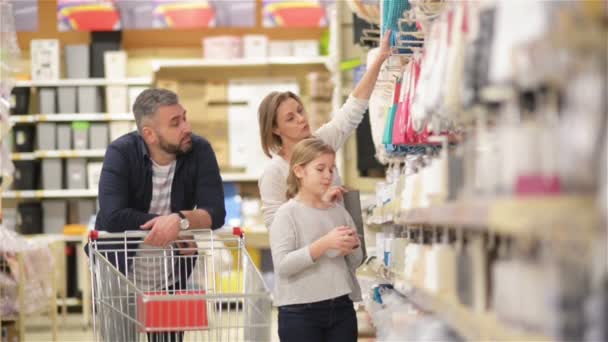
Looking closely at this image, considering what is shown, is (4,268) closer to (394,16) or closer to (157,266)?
(157,266)

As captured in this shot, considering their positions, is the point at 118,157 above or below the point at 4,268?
above

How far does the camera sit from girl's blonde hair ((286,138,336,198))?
11.6ft

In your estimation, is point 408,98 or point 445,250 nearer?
point 445,250

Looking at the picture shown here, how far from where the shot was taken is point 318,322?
11.4 feet

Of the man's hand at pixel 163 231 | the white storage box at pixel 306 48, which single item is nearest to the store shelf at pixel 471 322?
the man's hand at pixel 163 231

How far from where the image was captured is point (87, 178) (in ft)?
31.0

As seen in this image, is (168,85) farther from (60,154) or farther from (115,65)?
(60,154)

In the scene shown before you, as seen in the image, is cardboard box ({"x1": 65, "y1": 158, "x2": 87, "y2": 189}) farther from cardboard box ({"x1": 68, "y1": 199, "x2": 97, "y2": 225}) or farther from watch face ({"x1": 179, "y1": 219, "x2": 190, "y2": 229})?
watch face ({"x1": 179, "y1": 219, "x2": 190, "y2": 229})

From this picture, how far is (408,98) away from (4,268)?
10.1ft

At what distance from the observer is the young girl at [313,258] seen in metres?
3.46

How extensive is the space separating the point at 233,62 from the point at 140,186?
221 inches

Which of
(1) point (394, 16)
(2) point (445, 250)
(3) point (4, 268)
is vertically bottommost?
(3) point (4, 268)

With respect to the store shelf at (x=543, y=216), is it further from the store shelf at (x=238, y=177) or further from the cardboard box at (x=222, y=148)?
the cardboard box at (x=222, y=148)

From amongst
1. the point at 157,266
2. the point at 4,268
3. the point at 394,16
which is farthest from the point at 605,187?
the point at 4,268
